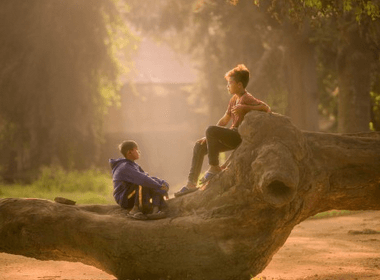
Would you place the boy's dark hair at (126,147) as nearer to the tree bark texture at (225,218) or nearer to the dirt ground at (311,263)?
the tree bark texture at (225,218)

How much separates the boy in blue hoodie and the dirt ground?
1.89 m

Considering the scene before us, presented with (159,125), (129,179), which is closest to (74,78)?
(159,125)

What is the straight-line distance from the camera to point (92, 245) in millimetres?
6660

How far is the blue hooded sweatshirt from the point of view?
668 centimetres

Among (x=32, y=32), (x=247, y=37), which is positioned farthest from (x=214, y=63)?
(x=32, y=32)

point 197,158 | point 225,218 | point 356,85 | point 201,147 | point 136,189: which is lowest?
point 225,218

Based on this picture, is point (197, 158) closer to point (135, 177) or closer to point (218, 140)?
point (218, 140)

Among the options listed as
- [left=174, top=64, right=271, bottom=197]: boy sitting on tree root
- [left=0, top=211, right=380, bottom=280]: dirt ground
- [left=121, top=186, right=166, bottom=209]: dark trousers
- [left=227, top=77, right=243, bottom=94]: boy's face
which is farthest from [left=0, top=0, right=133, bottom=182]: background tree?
[left=227, top=77, right=243, bottom=94]: boy's face

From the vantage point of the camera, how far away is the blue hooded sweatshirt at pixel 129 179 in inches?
263

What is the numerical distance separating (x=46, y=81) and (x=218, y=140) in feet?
64.1

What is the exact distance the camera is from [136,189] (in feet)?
22.3

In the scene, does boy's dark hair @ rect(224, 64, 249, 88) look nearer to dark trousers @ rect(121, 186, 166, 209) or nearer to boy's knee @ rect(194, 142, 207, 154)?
boy's knee @ rect(194, 142, 207, 154)

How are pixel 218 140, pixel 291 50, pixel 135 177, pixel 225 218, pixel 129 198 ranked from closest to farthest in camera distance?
1. pixel 225 218
2. pixel 218 140
3. pixel 135 177
4. pixel 129 198
5. pixel 291 50

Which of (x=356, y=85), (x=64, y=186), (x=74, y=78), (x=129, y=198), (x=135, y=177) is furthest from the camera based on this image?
(x=74, y=78)
